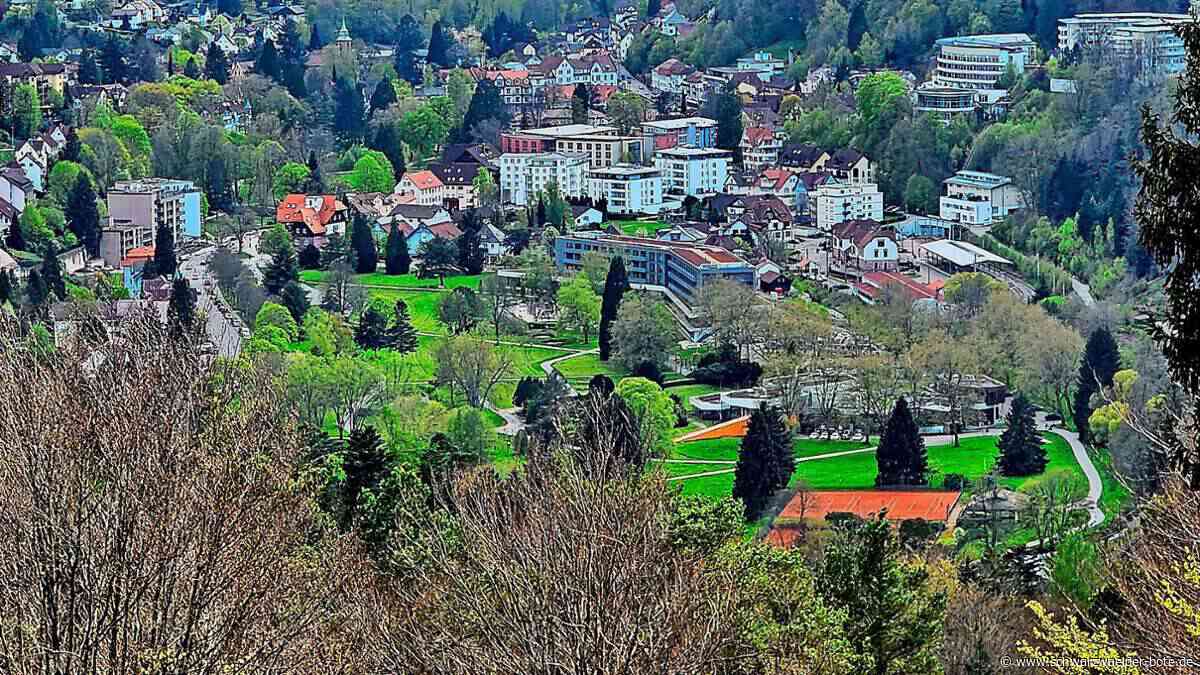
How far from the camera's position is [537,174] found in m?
34.8

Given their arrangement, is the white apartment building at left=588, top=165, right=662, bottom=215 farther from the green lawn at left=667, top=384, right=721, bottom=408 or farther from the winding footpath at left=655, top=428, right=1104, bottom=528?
the winding footpath at left=655, top=428, right=1104, bottom=528

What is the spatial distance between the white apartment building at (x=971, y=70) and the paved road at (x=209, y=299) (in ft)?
42.5

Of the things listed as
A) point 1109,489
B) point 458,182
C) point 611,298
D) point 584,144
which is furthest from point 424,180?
point 1109,489

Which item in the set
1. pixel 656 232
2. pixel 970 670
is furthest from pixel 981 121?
pixel 970 670

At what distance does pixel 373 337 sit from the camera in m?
24.4

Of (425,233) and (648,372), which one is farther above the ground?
(425,233)

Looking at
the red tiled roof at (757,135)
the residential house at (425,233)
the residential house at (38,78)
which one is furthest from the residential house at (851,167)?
the residential house at (38,78)

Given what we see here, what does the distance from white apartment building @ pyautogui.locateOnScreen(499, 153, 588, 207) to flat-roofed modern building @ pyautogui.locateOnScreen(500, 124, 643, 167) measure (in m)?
0.58

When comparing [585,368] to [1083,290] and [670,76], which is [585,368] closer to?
[1083,290]

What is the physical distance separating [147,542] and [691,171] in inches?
1124

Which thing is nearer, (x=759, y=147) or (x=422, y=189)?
(x=422, y=189)

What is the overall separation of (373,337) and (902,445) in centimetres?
747

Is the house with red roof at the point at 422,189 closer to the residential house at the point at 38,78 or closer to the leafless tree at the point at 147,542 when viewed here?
the residential house at the point at 38,78

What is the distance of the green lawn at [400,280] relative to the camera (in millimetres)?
28266
